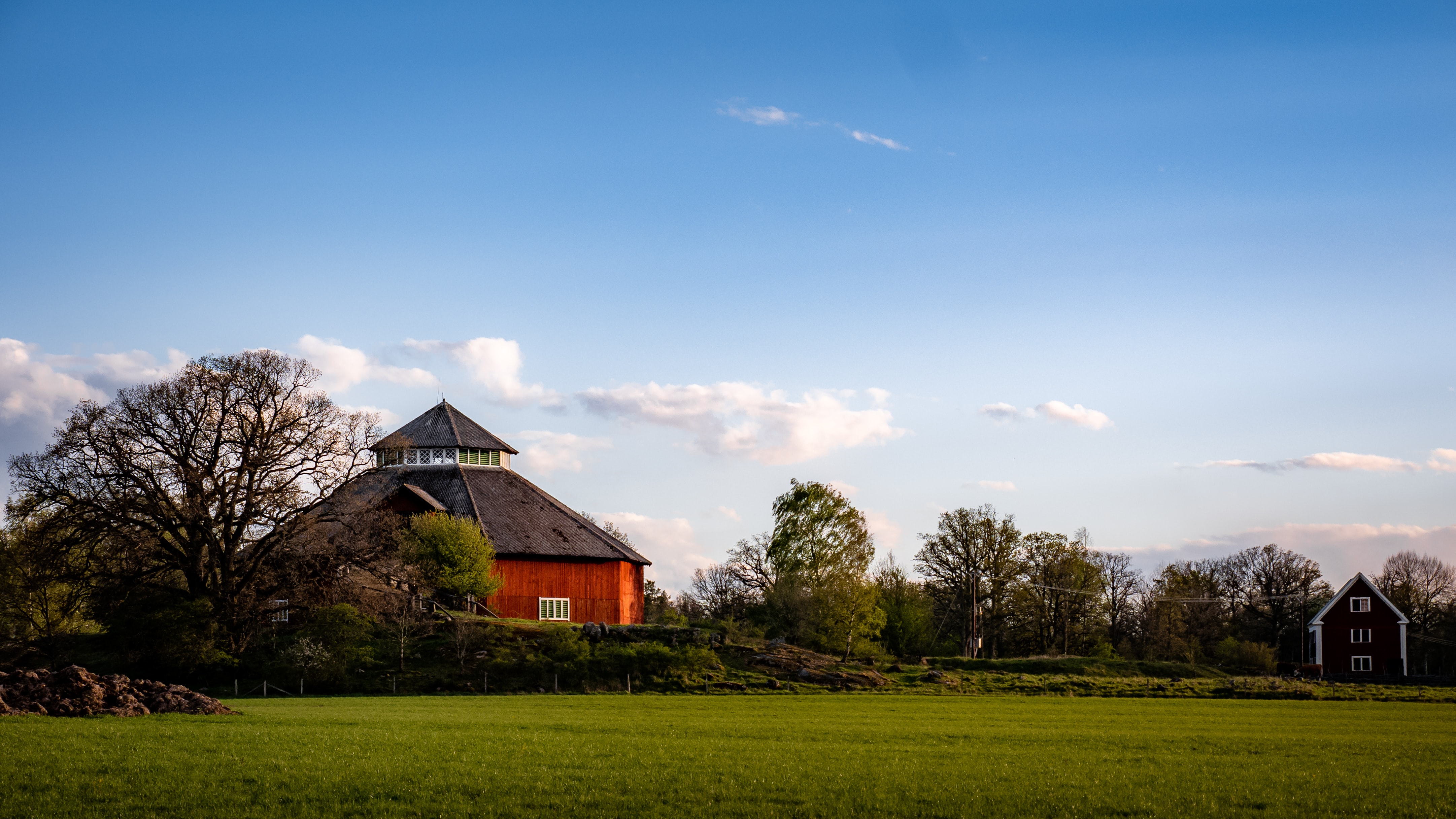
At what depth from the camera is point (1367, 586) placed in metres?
74.6

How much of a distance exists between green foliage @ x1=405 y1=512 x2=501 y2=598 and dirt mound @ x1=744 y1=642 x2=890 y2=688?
15269 mm

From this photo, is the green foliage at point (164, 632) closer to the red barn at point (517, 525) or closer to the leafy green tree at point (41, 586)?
the leafy green tree at point (41, 586)

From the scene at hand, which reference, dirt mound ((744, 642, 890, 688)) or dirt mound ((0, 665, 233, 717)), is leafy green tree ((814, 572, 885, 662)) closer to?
dirt mound ((744, 642, 890, 688))

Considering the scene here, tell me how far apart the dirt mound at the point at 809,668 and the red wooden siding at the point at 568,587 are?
41.8ft

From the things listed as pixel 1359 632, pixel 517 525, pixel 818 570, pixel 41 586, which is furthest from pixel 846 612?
pixel 41 586

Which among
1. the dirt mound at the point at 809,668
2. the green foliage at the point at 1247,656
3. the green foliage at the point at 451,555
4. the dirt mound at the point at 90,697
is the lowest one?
the green foliage at the point at 1247,656

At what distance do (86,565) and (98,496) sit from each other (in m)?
3.01

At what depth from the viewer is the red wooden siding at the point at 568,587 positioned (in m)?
65.8

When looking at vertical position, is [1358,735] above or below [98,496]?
below

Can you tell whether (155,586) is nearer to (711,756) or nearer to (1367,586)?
(711,756)

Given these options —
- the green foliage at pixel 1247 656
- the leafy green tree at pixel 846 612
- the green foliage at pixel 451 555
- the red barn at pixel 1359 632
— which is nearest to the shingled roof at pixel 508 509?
the green foliage at pixel 451 555

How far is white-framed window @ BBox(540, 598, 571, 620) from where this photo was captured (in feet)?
219

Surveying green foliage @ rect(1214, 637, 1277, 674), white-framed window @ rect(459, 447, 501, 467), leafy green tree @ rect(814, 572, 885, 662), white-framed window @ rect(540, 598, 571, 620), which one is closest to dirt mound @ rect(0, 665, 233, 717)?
white-framed window @ rect(540, 598, 571, 620)

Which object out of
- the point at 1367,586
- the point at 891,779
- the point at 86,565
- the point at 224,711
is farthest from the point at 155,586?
the point at 1367,586
